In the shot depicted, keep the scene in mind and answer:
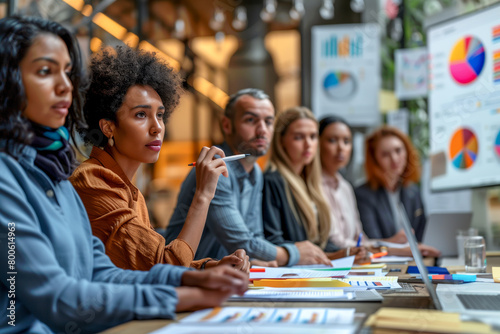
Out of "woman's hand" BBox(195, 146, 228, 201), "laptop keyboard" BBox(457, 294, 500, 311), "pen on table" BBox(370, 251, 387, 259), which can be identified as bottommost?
"pen on table" BBox(370, 251, 387, 259)

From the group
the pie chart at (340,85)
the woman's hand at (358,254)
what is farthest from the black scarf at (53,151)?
the pie chart at (340,85)

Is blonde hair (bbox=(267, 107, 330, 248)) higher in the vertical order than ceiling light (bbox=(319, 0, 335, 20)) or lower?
lower

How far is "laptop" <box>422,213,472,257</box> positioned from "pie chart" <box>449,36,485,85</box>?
0.80 metres

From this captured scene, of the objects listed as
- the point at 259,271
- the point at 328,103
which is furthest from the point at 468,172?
the point at 259,271

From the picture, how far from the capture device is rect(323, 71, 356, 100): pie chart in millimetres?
4027

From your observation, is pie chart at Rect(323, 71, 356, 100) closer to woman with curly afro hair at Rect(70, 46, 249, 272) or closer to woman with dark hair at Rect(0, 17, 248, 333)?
woman with curly afro hair at Rect(70, 46, 249, 272)

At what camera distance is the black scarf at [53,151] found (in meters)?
0.90

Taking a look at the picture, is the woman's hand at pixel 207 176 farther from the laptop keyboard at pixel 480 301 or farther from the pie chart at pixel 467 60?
the pie chart at pixel 467 60

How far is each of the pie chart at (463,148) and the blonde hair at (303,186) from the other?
870 mm

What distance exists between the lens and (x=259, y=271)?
4.93ft

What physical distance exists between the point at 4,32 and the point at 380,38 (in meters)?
3.63

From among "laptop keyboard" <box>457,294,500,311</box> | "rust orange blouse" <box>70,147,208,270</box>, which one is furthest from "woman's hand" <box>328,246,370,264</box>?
"rust orange blouse" <box>70,147,208,270</box>

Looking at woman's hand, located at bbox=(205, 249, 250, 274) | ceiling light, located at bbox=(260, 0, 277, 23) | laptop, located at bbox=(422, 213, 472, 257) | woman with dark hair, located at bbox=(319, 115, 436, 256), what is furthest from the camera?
ceiling light, located at bbox=(260, 0, 277, 23)

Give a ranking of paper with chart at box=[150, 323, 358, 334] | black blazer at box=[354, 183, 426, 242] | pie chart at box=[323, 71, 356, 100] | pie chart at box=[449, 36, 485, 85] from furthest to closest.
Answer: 1. pie chart at box=[323, 71, 356, 100]
2. black blazer at box=[354, 183, 426, 242]
3. pie chart at box=[449, 36, 485, 85]
4. paper with chart at box=[150, 323, 358, 334]
